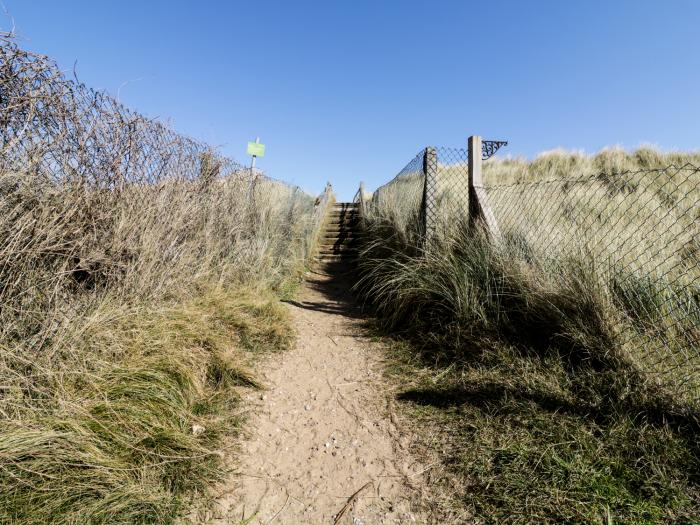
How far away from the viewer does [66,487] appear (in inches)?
60.9

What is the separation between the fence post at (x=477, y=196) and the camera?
3902mm

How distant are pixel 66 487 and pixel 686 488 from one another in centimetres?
285

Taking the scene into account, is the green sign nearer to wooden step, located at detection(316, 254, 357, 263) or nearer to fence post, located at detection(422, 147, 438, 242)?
wooden step, located at detection(316, 254, 357, 263)

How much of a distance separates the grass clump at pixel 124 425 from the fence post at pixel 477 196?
9.65 ft

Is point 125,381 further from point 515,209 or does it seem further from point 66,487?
point 515,209

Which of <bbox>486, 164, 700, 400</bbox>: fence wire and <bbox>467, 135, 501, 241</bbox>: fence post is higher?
<bbox>467, 135, 501, 241</bbox>: fence post

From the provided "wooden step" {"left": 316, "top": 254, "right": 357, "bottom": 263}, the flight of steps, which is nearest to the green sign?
the flight of steps

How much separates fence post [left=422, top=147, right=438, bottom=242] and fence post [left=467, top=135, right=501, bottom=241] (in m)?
0.60

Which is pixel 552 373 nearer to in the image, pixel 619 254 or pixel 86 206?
pixel 619 254

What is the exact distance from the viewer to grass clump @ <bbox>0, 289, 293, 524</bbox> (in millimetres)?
1542

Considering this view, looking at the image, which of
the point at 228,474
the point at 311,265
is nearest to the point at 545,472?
the point at 228,474

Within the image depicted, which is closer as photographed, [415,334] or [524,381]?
[524,381]

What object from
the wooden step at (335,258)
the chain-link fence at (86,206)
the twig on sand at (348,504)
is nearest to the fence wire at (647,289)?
the twig on sand at (348,504)

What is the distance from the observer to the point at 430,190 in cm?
486
